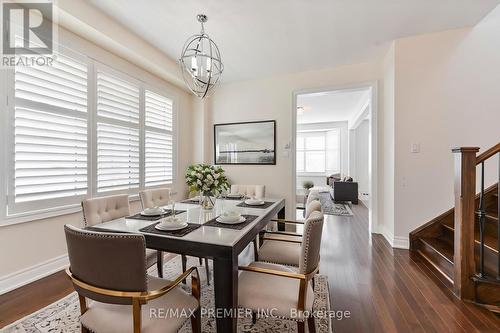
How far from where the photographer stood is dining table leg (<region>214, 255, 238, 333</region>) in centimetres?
118

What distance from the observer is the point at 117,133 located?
3092mm

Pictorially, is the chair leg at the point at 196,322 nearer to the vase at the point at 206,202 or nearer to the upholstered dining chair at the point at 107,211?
the upholstered dining chair at the point at 107,211

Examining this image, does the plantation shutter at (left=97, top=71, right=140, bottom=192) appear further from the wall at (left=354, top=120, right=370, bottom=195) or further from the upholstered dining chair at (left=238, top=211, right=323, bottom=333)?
the wall at (left=354, top=120, right=370, bottom=195)

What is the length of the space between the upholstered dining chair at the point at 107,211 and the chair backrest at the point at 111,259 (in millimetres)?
864

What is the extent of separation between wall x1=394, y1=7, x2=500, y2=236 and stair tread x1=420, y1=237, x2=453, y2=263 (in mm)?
236

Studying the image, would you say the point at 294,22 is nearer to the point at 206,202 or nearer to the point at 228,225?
the point at 206,202

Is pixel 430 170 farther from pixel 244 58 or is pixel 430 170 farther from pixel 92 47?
pixel 92 47

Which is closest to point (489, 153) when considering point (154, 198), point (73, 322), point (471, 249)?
point (471, 249)

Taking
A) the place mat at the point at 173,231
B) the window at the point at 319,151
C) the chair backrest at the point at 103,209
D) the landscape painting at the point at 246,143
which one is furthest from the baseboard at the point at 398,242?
the window at the point at 319,151

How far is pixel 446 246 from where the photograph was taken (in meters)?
2.66

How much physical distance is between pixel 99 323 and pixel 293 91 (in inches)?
159

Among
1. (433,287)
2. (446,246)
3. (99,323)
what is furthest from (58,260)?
(446,246)

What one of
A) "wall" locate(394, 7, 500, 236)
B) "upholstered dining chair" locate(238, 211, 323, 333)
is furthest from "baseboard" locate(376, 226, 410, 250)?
"upholstered dining chair" locate(238, 211, 323, 333)

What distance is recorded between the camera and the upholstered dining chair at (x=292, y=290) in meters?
1.21
